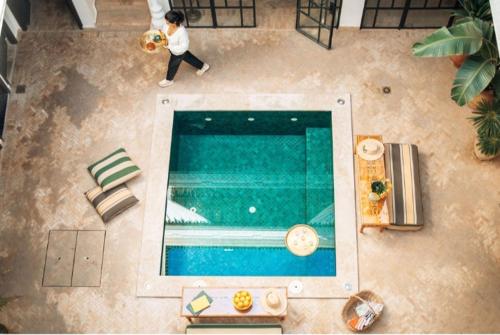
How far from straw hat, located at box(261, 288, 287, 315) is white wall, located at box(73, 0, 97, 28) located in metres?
6.55

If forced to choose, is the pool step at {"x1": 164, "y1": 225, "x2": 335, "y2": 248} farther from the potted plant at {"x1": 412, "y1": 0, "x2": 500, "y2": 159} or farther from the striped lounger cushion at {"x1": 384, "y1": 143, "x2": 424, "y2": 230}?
the potted plant at {"x1": 412, "y1": 0, "x2": 500, "y2": 159}

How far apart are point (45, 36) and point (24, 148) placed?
8.34ft

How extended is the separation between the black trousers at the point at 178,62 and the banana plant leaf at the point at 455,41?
403 cm

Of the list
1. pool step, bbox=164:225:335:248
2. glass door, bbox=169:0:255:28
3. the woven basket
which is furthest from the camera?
glass door, bbox=169:0:255:28

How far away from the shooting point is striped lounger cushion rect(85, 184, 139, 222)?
→ 8.88 metres

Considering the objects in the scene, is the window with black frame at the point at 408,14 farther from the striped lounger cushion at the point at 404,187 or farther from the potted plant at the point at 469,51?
the striped lounger cushion at the point at 404,187

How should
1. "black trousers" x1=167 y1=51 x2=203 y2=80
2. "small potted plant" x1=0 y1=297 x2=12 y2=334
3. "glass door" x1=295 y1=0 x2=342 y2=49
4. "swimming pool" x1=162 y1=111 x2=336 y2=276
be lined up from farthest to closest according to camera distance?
"glass door" x1=295 y1=0 x2=342 y2=49 < "black trousers" x1=167 y1=51 x2=203 y2=80 < "swimming pool" x1=162 y1=111 x2=336 y2=276 < "small potted plant" x1=0 y1=297 x2=12 y2=334

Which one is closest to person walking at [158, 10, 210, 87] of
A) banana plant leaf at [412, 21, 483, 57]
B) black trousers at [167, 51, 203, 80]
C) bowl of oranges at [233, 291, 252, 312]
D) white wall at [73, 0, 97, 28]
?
black trousers at [167, 51, 203, 80]

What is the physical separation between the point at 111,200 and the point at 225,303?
8.73 ft

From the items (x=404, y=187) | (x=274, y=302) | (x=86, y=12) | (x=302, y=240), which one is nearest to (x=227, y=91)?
(x=302, y=240)

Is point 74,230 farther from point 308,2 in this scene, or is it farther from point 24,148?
point 308,2

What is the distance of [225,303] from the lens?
7812 mm

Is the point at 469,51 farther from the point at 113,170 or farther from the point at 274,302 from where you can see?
the point at 113,170

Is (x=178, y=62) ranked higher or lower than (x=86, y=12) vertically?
lower
